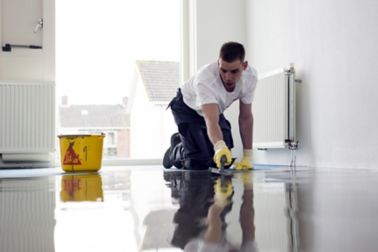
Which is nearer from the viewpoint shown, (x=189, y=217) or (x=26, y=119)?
(x=189, y=217)

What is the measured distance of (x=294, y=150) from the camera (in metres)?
3.49

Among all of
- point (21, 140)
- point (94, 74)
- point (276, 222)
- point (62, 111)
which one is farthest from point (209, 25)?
point (276, 222)

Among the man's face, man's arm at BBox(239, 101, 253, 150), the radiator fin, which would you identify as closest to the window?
the radiator fin

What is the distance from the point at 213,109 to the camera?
232 cm

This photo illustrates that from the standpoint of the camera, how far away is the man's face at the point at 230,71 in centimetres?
225

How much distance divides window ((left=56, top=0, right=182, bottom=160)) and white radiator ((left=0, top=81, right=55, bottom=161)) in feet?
1.12

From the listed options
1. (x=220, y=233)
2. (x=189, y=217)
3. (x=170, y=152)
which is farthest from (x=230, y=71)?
(x=220, y=233)

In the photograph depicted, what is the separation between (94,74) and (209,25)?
120cm

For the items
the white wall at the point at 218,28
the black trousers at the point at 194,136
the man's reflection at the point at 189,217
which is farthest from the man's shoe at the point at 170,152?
the man's reflection at the point at 189,217

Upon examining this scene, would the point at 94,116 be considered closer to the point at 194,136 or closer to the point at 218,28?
the point at 218,28

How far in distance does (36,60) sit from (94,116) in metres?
0.75

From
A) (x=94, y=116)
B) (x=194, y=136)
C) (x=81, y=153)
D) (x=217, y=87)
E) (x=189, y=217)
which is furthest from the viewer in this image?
(x=94, y=116)

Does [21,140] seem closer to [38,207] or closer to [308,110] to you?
[308,110]

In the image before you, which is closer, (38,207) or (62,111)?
(38,207)
